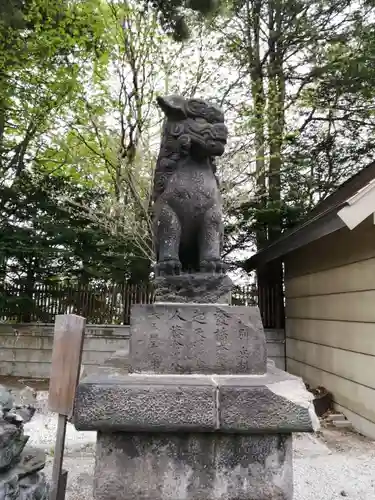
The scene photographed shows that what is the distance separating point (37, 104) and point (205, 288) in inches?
359

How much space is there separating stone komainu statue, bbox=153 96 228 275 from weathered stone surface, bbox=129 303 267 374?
0.34 meters

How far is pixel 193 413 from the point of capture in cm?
221

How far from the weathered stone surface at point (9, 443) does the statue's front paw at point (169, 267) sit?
1416mm

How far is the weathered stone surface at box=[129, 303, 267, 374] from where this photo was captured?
8.32ft

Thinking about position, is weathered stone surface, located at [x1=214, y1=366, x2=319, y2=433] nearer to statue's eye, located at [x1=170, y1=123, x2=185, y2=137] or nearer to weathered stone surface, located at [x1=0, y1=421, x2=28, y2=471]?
weathered stone surface, located at [x1=0, y1=421, x2=28, y2=471]

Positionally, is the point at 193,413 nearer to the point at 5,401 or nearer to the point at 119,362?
the point at 119,362

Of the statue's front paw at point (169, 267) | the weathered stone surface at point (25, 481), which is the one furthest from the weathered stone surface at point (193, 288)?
the weathered stone surface at point (25, 481)

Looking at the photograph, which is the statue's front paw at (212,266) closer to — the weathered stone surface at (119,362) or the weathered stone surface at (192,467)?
the weathered stone surface at (119,362)

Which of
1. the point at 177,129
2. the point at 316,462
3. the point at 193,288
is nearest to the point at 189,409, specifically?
the point at 193,288

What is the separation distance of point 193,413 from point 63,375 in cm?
96

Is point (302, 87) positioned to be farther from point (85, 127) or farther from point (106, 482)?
point (106, 482)

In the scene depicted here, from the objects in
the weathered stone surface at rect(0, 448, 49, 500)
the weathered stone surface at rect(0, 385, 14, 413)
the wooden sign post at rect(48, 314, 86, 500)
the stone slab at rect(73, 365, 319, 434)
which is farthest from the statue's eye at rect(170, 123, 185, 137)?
the weathered stone surface at rect(0, 448, 49, 500)

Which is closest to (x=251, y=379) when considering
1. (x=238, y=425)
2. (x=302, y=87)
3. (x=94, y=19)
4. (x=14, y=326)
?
(x=238, y=425)

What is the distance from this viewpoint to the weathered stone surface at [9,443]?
280 centimetres
